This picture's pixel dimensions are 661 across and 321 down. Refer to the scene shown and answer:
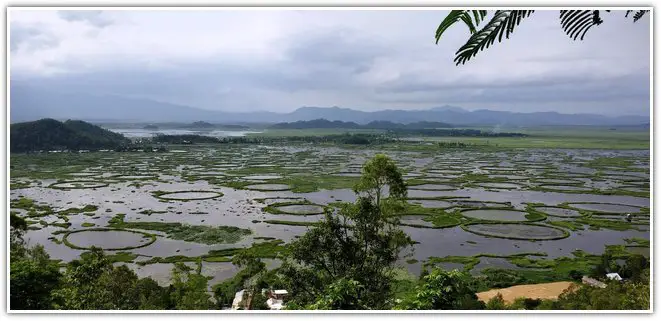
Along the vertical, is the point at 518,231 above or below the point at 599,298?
below

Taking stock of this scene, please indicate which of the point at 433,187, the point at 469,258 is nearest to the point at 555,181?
the point at 433,187

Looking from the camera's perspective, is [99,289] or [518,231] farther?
[518,231]

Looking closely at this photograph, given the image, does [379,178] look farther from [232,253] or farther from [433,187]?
[433,187]

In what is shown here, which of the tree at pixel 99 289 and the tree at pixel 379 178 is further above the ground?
the tree at pixel 379 178

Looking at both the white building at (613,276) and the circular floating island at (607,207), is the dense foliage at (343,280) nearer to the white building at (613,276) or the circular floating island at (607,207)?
the white building at (613,276)

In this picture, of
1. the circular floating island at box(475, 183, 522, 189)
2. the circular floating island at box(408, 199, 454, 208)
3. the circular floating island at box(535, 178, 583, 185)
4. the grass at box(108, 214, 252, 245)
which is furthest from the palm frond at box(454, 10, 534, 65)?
the circular floating island at box(535, 178, 583, 185)

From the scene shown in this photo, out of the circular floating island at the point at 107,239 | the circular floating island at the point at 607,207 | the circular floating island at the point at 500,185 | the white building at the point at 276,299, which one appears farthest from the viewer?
the circular floating island at the point at 500,185

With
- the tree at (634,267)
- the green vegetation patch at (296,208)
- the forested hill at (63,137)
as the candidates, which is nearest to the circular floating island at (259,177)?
the green vegetation patch at (296,208)
